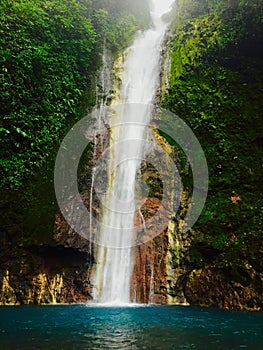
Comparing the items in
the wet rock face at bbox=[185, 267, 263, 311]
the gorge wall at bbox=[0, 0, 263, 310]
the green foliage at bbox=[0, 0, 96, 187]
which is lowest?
the wet rock face at bbox=[185, 267, 263, 311]

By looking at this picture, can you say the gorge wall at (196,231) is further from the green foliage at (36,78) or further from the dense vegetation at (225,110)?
the green foliage at (36,78)

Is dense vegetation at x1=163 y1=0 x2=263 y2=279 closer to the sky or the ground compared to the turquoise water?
closer to the sky

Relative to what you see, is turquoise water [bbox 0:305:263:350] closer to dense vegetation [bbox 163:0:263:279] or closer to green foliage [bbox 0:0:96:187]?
dense vegetation [bbox 163:0:263:279]

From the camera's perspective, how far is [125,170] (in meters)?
12.5

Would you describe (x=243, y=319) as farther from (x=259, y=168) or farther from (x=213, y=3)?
→ (x=213, y=3)

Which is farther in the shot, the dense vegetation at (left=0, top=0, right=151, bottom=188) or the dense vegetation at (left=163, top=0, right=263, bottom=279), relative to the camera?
the dense vegetation at (left=0, top=0, right=151, bottom=188)

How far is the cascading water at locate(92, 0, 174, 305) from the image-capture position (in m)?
10.9

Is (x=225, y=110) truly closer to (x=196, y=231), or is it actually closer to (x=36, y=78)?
(x=196, y=231)

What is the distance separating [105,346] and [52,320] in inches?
97.8

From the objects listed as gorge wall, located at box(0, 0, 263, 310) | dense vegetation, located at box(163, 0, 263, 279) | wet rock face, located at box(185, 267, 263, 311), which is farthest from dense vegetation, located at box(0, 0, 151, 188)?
wet rock face, located at box(185, 267, 263, 311)

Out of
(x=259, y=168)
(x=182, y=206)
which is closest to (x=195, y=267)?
(x=182, y=206)

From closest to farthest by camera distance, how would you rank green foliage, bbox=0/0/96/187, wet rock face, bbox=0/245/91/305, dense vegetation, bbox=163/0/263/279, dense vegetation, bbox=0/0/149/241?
A: wet rock face, bbox=0/245/91/305 → dense vegetation, bbox=163/0/263/279 → dense vegetation, bbox=0/0/149/241 → green foliage, bbox=0/0/96/187

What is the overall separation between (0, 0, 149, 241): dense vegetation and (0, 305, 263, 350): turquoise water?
3112 millimetres

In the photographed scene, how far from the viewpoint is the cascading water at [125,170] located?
10.9 metres
